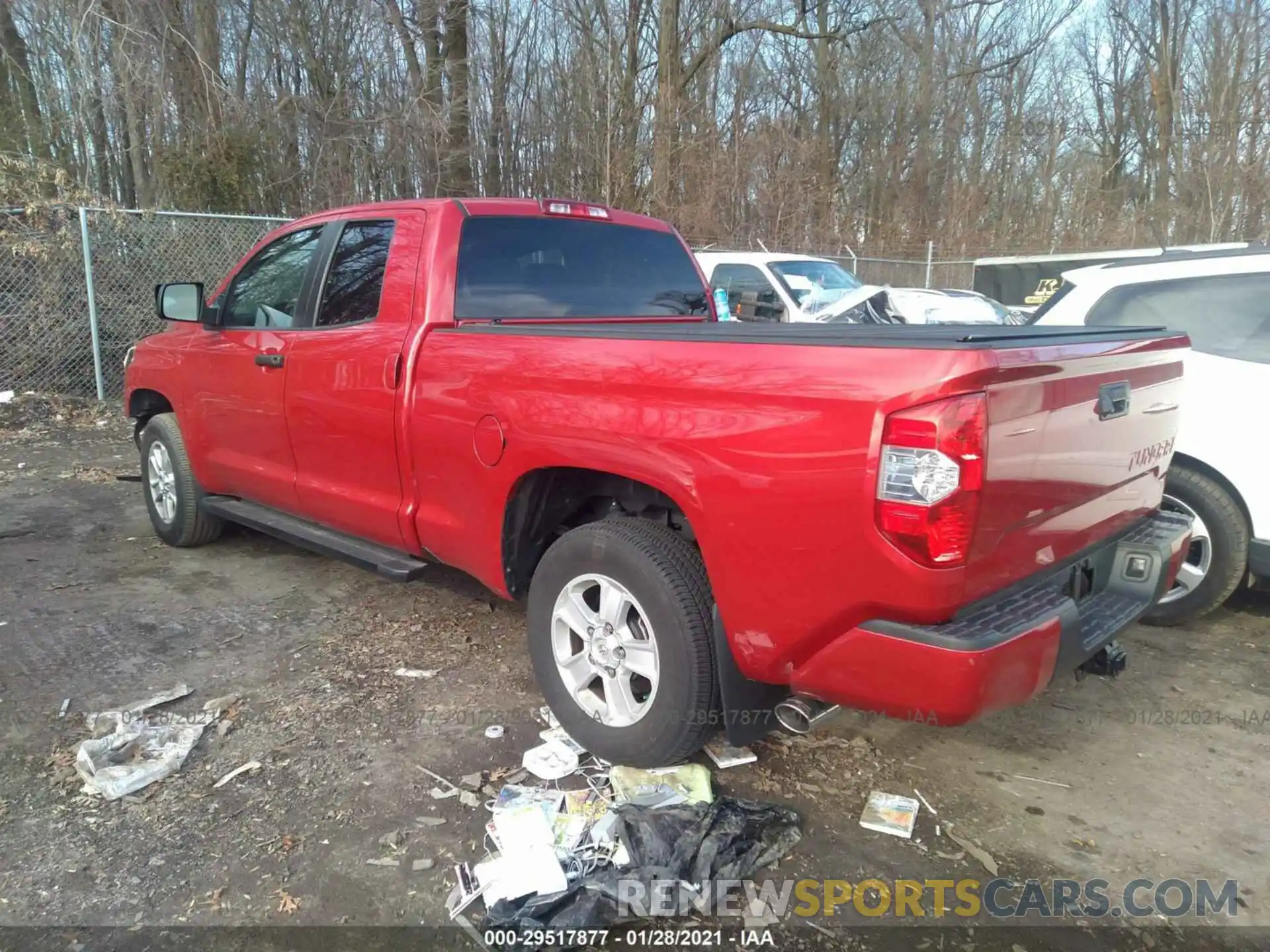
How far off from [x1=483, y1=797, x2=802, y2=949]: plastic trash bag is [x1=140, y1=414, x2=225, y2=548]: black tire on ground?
11.9ft

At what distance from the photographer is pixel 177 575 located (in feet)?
16.2

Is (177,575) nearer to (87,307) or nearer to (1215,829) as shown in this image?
(1215,829)

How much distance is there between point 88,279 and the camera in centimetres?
935

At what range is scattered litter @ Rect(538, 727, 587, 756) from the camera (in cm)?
312

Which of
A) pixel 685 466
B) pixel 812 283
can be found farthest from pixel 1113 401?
pixel 812 283

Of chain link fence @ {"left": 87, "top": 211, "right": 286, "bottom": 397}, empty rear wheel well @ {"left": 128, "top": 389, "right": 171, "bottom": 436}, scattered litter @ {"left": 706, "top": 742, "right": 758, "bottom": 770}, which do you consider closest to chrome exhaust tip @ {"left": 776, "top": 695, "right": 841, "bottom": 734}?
scattered litter @ {"left": 706, "top": 742, "right": 758, "bottom": 770}

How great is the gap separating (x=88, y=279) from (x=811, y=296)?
8101 mm

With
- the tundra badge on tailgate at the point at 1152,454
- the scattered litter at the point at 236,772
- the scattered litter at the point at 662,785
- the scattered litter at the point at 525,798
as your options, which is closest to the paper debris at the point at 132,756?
the scattered litter at the point at 236,772

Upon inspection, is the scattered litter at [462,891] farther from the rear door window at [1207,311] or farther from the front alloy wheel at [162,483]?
the rear door window at [1207,311]

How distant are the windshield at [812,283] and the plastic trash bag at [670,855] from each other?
27.9 ft

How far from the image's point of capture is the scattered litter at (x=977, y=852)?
2.57m

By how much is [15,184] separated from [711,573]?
1025 centimetres

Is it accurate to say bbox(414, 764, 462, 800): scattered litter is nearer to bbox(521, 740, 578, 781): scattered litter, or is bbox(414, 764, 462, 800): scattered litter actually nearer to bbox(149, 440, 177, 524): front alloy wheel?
bbox(521, 740, 578, 781): scattered litter

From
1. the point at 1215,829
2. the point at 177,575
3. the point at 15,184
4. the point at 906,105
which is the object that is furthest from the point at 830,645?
the point at 906,105
